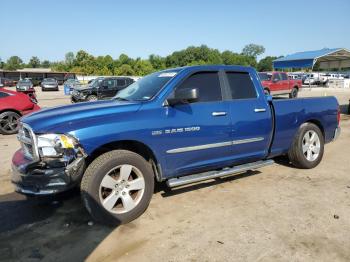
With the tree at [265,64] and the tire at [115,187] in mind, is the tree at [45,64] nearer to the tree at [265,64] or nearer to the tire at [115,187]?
the tree at [265,64]

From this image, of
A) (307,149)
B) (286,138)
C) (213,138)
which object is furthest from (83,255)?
(307,149)

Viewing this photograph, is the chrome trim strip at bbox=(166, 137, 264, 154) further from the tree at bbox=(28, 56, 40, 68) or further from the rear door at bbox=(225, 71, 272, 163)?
the tree at bbox=(28, 56, 40, 68)

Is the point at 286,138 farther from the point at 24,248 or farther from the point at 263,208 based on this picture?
the point at 24,248

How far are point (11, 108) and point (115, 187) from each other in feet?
25.2

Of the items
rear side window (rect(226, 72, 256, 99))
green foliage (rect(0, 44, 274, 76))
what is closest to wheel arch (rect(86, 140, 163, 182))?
rear side window (rect(226, 72, 256, 99))

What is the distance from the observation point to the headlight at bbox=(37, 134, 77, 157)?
11.4 ft

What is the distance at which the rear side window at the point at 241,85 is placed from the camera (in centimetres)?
485

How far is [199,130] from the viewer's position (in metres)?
4.29

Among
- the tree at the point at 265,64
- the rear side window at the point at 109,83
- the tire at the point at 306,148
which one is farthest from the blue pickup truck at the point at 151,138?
the tree at the point at 265,64

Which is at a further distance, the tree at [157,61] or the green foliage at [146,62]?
the tree at [157,61]

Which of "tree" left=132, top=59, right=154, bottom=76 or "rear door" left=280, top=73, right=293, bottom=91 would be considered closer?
"rear door" left=280, top=73, right=293, bottom=91

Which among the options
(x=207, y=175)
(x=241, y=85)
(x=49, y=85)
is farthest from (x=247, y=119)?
(x=49, y=85)

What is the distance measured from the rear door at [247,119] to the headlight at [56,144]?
2.28m

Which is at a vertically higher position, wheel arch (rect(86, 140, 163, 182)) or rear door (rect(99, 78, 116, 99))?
rear door (rect(99, 78, 116, 99))
